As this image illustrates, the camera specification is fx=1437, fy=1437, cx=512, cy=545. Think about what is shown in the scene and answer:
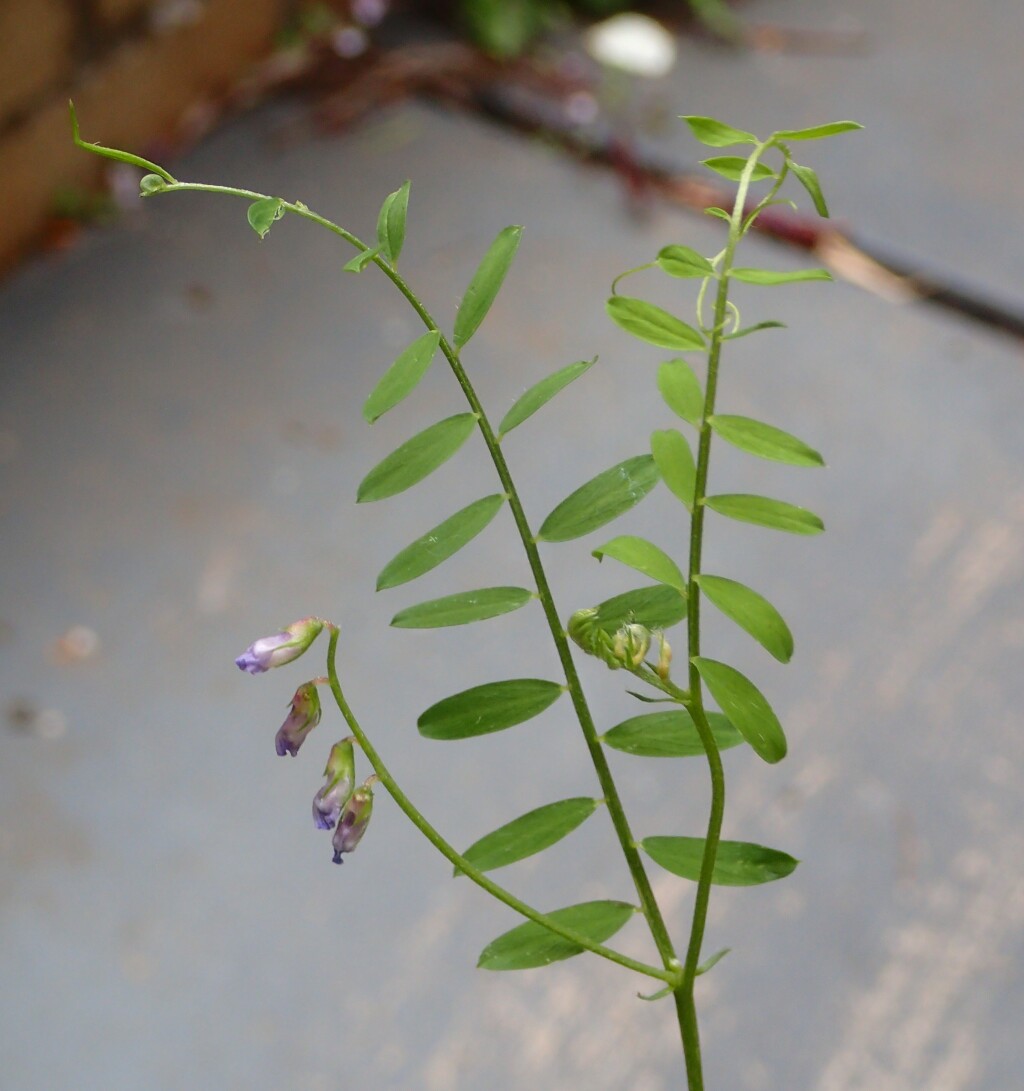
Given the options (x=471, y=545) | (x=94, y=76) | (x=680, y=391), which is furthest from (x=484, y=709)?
(x=94, y=76)

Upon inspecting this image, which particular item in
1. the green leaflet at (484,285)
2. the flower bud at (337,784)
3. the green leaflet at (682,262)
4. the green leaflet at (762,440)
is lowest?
the flower bud at (337,784)

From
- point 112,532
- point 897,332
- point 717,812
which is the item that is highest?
point 717,812

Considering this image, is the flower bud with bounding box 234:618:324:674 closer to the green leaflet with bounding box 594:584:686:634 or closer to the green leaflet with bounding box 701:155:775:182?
the green leaflet with bounding box 594:584:686:634

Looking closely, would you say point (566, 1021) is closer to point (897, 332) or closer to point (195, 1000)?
point (195, 1000)

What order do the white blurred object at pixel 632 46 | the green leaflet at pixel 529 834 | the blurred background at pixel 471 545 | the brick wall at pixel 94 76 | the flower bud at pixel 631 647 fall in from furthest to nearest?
1. the white blurred object at pixel 632 46
2. the brick wall at pixel 94 76
3. the blurred background at pixel 471 545
4. the green leaflet at pixel 529 834
5. the flower bud at pixel 631 647

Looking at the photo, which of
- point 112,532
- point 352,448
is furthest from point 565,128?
point 112,532

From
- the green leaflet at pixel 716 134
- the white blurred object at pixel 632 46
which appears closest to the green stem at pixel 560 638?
the green leaflet at pixel 716 134

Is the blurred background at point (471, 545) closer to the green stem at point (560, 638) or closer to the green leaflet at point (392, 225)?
the green stem at point (560, 638)
